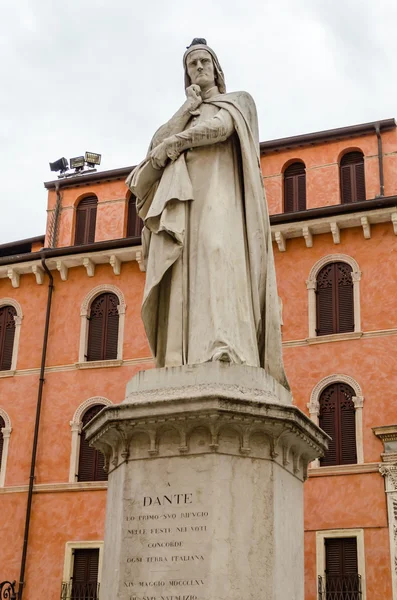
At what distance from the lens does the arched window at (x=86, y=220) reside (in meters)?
28.8

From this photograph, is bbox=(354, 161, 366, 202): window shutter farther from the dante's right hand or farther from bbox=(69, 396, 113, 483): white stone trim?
the dante's right hand

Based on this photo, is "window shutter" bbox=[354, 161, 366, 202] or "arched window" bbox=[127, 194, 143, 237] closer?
"window shutter" bbox=[354, 161, 366, 202]

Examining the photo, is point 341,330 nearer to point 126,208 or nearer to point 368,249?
point 368,249

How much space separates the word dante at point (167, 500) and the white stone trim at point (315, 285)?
18.1 meters

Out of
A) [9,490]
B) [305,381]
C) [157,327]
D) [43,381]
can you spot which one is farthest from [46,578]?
[157,327]

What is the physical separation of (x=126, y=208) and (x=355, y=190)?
22.9 feet

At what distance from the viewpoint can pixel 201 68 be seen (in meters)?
7.23

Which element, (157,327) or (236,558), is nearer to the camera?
(236,558)

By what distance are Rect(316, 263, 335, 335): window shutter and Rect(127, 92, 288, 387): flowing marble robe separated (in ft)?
56.4

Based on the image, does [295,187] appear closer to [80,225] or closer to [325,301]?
[325,301]

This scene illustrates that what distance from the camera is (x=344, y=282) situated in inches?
952

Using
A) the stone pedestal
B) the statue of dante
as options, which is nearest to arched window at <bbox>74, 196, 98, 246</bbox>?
the statue of dante

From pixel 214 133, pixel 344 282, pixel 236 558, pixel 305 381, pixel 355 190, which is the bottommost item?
pixel 236 558

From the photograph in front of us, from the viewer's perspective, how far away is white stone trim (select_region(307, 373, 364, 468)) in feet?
73.4
